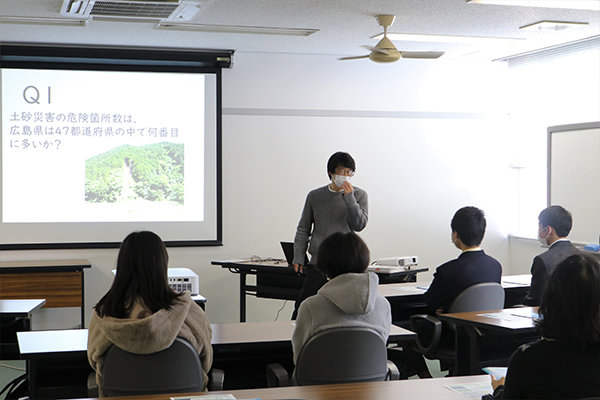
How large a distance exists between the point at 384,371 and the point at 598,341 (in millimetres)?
1108

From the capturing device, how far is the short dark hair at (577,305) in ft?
6.42

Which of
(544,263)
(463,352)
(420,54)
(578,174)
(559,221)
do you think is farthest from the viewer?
(578,174)

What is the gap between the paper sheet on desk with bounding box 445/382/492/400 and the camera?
7.84ft

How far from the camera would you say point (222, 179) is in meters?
7.33

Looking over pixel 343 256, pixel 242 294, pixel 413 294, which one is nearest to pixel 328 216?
pixel 413 294

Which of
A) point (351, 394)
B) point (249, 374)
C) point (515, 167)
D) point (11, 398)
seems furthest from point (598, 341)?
point (515, 167)

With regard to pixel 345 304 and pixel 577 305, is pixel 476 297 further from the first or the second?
pixel 577 305

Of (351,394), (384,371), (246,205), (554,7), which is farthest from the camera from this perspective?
(246,205)

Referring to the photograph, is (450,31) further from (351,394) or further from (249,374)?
(351,394)

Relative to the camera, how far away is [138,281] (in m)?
2.75

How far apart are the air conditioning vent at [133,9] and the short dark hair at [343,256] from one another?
9.28ft

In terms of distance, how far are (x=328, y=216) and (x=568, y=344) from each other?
3.26 metres

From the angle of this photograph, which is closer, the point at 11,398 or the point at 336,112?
the point at 11,398

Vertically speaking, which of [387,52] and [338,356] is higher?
[387,52]
